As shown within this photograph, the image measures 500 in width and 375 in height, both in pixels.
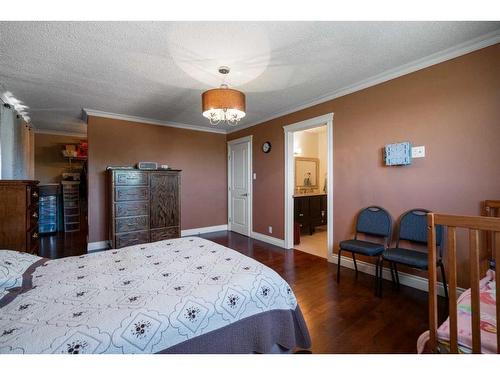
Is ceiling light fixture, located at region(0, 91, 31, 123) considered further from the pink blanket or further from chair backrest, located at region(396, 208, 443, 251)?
A: chair backrest, located at region(396, 208, 443, 251)

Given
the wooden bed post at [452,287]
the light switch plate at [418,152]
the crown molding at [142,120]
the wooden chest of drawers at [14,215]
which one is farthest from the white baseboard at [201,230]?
the wooden bed post at [452,287]

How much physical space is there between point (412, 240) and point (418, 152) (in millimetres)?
946

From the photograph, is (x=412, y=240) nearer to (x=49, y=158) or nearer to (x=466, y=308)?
(x=466, y=308)

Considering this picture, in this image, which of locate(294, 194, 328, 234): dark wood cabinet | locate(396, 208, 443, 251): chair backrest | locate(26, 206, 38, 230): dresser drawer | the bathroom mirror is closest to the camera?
locate(396, 208, 443, 251): chair backrest

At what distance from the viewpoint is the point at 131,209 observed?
12.1 feet

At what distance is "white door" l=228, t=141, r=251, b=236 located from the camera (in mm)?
4914

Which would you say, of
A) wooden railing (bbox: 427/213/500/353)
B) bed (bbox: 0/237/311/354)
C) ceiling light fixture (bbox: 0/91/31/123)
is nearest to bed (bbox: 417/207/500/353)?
wooden railing (bbox: 427/213/500/353)

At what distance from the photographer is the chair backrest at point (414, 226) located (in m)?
2.39

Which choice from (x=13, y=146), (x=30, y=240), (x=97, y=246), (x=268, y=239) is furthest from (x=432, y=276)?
(x=13, y=146)

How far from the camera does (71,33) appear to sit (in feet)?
6.19

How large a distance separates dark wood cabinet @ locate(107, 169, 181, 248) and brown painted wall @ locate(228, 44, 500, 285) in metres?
2.68
